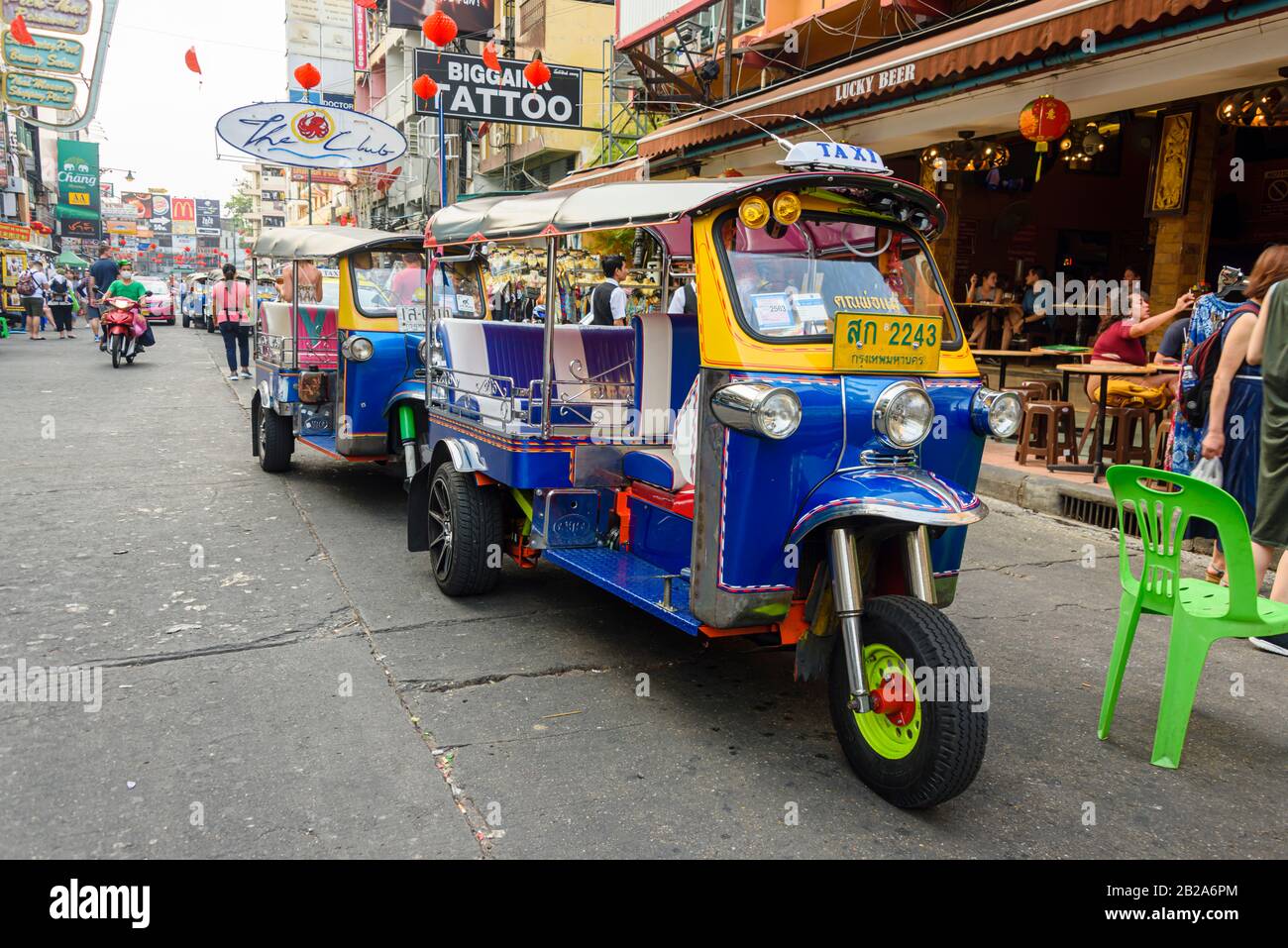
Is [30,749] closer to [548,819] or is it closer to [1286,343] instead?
[548,819]

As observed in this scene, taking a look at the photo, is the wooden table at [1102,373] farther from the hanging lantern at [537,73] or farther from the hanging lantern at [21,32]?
the hanging lantern at [21,32]

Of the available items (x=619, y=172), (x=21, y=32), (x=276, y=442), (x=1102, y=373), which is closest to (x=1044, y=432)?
(x=1102, y=373)

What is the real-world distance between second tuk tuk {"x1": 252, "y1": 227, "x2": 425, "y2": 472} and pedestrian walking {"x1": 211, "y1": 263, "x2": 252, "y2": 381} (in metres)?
6.54

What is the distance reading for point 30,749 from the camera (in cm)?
357

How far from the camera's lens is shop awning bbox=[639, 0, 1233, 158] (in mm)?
6922

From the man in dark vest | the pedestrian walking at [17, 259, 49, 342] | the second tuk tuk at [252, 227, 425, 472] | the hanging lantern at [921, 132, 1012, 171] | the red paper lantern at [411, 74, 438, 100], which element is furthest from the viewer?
the pedestrian walking at [17, 259, 49, 342]

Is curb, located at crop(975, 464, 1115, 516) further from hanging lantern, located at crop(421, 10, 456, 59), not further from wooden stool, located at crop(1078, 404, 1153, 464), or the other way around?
hanging lantern, located at crop(421, 10, 456, 59)

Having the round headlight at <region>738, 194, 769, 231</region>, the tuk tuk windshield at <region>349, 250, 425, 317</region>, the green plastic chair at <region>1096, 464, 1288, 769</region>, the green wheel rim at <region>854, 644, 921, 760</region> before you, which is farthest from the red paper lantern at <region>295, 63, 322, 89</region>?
the green wheel rim at <region>854, 644, 921, 760</region>

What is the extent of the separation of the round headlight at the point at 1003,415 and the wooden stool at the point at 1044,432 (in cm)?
495

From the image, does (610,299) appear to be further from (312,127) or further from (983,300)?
(983,300)

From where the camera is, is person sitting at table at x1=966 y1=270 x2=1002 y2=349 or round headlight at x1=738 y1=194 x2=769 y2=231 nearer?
round headlight at x1=738 y1=194 x2=769 y2=231

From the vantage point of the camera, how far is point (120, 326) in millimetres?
17094

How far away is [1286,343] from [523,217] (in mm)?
3877

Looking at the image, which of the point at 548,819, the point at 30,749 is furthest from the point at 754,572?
the point at 30,749
